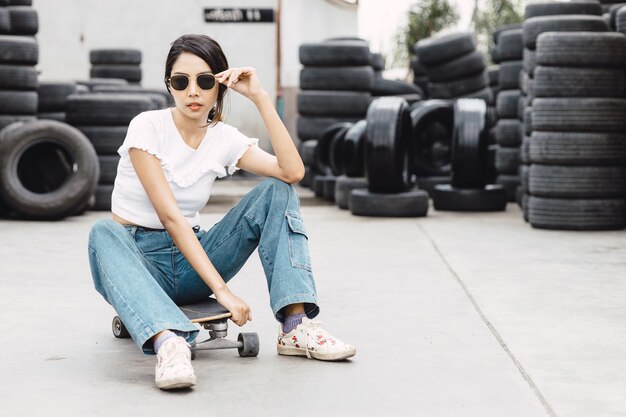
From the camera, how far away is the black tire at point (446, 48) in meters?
14.1

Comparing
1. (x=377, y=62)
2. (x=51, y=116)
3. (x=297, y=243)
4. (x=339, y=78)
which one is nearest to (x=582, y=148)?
(x=297, y=243)

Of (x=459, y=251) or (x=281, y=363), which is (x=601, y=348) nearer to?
→ (x=281, y=363)

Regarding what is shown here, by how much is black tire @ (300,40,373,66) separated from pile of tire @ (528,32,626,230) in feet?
18.8

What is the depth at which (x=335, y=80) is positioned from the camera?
13711mm

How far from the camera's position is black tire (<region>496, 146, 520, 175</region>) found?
11.1 m

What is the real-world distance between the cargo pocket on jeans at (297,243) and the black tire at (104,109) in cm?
642

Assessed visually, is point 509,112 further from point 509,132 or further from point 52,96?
point 52,96

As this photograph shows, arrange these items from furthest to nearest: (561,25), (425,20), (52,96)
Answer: (425,20) → (52,96) → (561,25)

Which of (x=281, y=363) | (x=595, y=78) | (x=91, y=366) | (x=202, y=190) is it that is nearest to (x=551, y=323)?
(x=281, y=363)

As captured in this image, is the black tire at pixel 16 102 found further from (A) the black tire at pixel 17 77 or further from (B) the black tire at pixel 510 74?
(B) the black tire at pixel 510 74

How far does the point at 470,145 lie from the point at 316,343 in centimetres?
641

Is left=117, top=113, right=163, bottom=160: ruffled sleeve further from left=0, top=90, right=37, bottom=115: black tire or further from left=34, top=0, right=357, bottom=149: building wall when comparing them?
left=34, top=0, right=357, bottom=149: building wall

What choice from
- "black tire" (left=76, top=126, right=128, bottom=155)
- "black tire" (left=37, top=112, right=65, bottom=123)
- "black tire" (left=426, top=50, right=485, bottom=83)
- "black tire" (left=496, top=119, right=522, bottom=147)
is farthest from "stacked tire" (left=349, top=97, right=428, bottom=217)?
"black tire" (left=426, top=50, right=485, bottom=83)

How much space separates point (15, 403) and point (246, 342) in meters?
0.88
